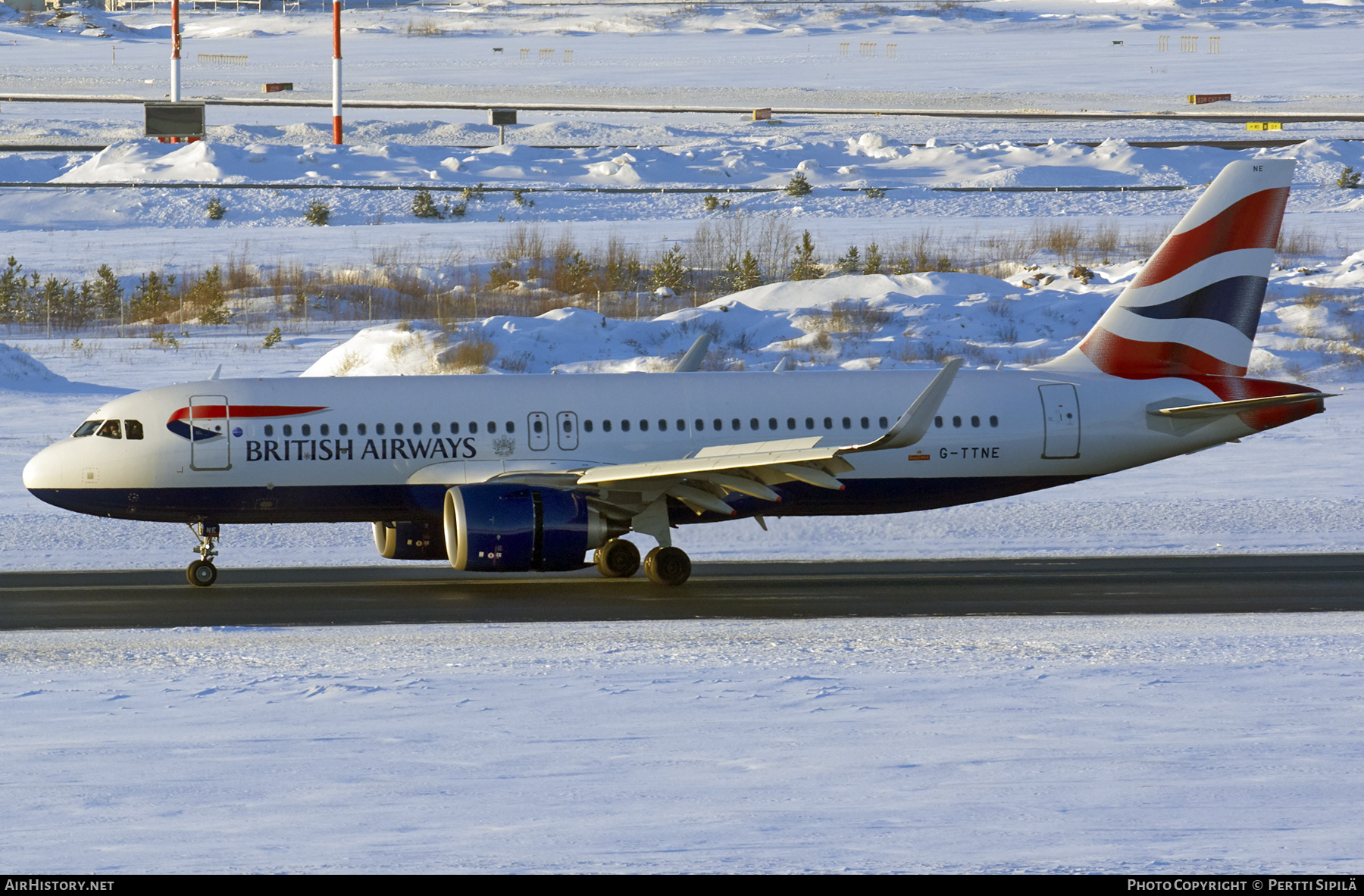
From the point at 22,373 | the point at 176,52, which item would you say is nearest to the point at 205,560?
the point at 22,373

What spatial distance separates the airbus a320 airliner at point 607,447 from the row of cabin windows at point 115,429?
3 cm

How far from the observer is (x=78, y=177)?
7862 centimetres

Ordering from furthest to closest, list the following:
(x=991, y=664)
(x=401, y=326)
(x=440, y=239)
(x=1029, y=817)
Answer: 1. (x=440, y=239)
2. (x=401, y=326)
3. (x=991, y=664)
4. (x=1029, y=817)

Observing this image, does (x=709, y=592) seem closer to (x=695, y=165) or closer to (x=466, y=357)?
A: (x=466, y=357)

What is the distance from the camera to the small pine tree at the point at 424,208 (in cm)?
7281

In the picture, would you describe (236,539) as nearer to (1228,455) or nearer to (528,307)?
(1228,455)

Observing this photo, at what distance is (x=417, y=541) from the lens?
2728 cm

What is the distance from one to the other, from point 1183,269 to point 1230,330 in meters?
1.36

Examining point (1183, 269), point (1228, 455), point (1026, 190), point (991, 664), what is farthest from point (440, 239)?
point (991, 664)

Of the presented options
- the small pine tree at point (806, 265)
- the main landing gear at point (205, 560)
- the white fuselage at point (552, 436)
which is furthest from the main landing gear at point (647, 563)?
the small pine tree at point (806, 265)

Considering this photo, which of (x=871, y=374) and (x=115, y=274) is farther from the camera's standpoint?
(x=115, y=274)

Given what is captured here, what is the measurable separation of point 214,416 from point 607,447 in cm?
614

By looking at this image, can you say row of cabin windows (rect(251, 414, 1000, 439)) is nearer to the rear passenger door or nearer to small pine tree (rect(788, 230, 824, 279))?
the rear passenger door

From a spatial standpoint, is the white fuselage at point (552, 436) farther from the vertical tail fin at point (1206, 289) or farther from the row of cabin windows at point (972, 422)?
the vertical tail fin at point (1206, 289)
